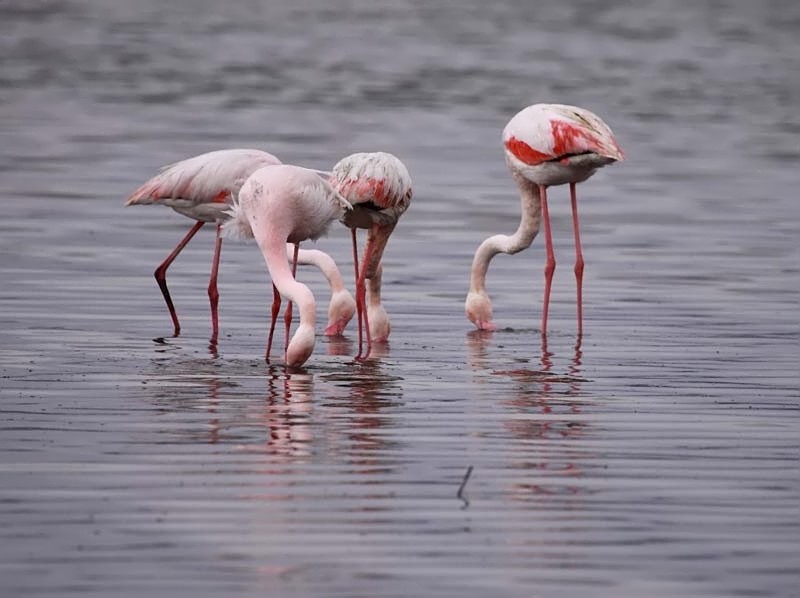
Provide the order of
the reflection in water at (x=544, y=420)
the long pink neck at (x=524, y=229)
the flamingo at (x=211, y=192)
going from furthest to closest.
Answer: the long pink neck at (x=524, y=229), the flamingo at (x=211, y=192), the reflection in water at (x=544, y=420)

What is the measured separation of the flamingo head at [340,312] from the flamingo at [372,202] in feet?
0.55

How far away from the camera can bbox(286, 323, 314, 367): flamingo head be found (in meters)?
9.27

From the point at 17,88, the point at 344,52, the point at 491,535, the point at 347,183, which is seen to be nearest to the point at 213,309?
the point at 347,183

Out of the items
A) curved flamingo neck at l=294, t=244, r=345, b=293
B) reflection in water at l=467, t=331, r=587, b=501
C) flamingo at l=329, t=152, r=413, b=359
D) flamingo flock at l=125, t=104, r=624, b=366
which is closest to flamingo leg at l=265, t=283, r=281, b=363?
flamingo flock at l=125, t=104, r=624, b=366

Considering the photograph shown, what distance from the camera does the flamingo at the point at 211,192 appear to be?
36.4 feet

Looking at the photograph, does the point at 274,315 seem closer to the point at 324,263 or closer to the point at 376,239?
the point at 376,239

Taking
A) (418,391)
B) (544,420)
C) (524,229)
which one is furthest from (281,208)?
(524,229)

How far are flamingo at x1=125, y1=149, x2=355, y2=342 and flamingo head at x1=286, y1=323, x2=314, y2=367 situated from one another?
5.27ft

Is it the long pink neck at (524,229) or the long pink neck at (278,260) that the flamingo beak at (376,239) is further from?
the long pink neck at (278,260)

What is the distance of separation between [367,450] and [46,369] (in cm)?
238

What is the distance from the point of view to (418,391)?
29.9 feet

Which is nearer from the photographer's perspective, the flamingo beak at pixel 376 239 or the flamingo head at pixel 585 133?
the flamingo beak at pixel 376 239

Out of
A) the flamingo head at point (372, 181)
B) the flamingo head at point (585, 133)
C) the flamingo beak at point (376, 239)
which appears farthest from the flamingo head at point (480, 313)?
the flamingo head at point (585, 133)

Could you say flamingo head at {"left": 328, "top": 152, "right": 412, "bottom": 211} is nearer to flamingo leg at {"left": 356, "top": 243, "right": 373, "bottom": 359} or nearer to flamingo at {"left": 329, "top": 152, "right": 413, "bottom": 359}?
flamingo at {"left": 329, "top": 152, "right": 413, "bottom": 359}
